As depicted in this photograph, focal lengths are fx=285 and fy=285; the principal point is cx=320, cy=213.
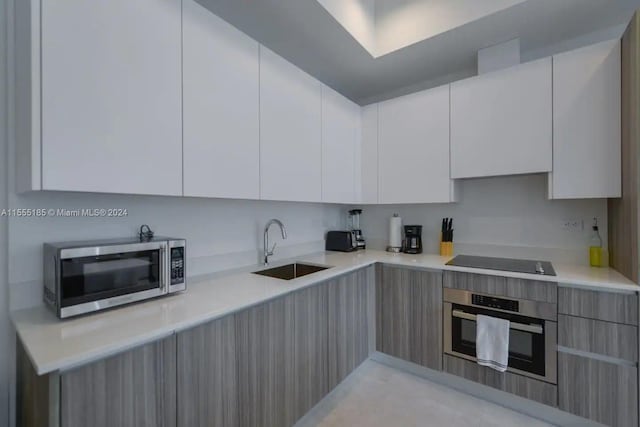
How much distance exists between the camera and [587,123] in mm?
1711

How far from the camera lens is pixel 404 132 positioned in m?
2.42

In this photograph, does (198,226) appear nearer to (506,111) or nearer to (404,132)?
(404,132)

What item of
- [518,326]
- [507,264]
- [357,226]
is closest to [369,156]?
[357,226]

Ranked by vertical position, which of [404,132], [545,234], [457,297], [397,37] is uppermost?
[397,37]

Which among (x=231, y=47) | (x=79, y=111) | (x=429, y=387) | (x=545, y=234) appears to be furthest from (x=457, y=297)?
(x=79, y=111)

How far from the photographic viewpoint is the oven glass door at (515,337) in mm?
1675

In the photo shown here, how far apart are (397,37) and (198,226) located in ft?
6.28

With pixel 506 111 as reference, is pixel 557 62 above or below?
above

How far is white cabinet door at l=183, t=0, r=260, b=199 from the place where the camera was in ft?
4.36

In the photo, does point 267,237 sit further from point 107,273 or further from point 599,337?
point 599,337

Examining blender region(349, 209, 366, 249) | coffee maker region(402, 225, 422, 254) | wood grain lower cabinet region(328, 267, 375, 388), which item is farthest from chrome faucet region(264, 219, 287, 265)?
coffee maker region(402, 225, 422, 254)

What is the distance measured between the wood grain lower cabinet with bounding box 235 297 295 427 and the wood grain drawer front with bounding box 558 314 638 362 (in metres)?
1.54

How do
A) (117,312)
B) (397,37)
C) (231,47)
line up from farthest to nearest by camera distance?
(397,37), (231,47), (117,312)

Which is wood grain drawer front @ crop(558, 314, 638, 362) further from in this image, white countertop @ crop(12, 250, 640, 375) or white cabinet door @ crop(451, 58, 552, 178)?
white cabinet door @ crop(451, 58, 552, 178)
